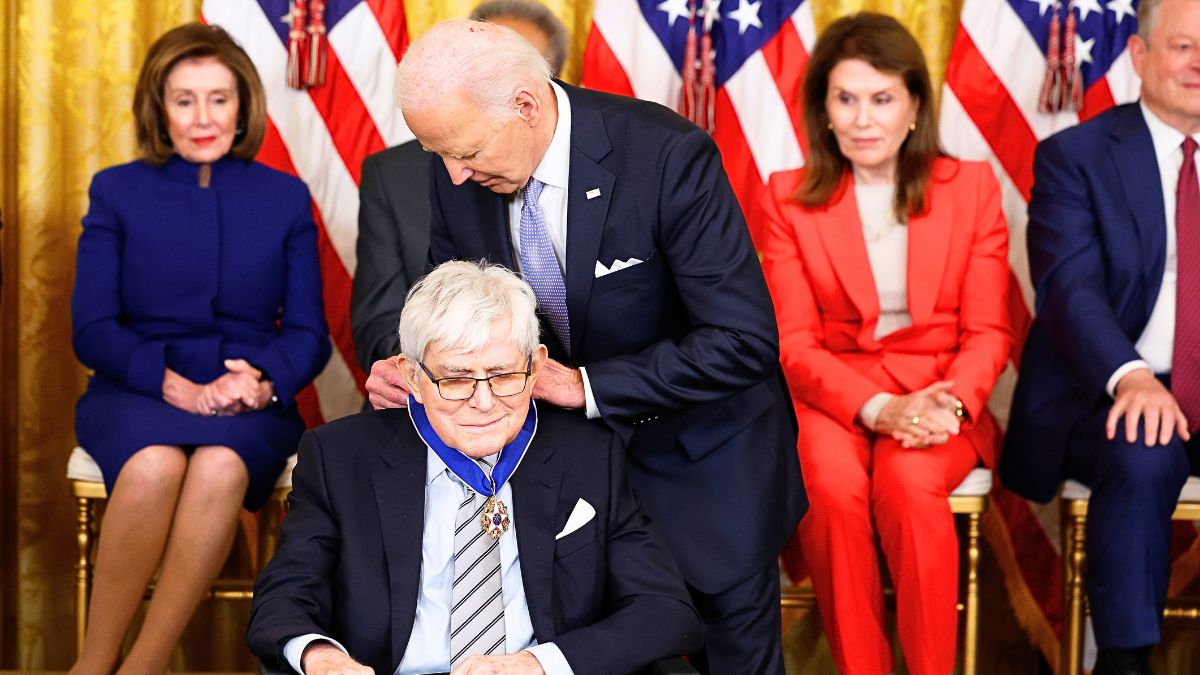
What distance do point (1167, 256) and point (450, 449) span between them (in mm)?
2248

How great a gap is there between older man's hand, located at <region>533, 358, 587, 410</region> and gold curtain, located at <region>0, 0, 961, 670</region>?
2.09 meters

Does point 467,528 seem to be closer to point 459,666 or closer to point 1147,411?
point 459,666

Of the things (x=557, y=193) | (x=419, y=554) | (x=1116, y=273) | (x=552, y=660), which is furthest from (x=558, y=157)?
(x=1116, y=273)

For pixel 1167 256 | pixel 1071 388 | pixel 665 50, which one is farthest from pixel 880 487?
pixel 665 50

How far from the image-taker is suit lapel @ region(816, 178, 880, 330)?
4.20 metres

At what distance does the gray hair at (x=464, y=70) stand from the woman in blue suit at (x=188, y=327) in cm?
165

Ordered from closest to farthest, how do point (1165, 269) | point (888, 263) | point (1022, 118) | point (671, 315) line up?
point (671, 315) < point (1165, 269) < point (888, 263) < point (1022, 118)

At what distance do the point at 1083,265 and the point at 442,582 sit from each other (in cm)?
212

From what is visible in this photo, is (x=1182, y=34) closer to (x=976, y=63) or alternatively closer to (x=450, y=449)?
(x=976, y=63)

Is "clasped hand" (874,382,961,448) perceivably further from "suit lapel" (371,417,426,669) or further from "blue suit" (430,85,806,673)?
"suit lapel" (371,417,426,669)

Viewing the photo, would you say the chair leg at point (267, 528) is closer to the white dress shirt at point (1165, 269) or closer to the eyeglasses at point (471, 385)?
the eyeglasses at point (471, 385)

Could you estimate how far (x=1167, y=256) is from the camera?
4.13 m

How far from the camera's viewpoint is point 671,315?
3.09 m

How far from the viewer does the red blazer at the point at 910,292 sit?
4168mm
